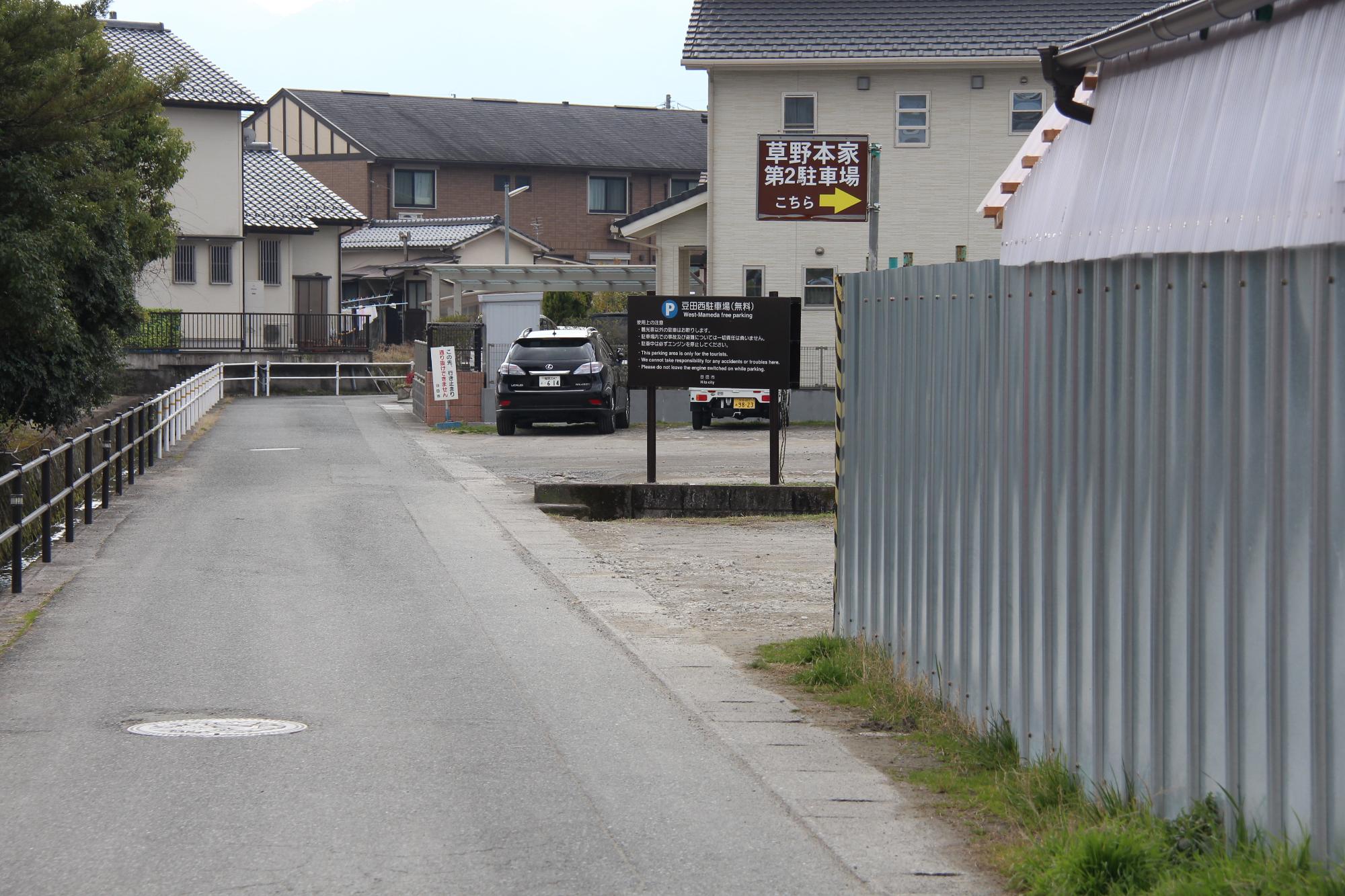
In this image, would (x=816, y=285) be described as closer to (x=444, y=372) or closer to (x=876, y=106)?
(x=876, y=106)

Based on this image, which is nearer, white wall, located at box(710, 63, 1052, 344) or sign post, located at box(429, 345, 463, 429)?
sign post, located at box(429, 345, 463, 429)

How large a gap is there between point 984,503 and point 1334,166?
107 inches

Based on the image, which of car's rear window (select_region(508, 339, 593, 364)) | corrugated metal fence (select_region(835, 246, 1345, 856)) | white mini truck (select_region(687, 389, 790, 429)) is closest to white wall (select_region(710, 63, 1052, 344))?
white mini truck (select_region(687, 389, 790, 429))

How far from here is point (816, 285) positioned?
33.5 metres

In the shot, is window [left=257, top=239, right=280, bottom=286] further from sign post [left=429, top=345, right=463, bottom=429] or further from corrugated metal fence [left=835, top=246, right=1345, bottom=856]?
corrugated metal fence [left=835, top=246, right=1345, bottom=856]

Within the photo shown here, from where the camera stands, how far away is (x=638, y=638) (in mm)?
Result: 9844

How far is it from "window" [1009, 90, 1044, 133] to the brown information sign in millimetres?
16496

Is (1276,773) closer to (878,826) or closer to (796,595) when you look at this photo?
(878,826)

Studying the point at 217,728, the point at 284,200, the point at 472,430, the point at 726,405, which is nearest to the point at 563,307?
the point at 284,200

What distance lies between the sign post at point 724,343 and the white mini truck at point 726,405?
10.7 metres

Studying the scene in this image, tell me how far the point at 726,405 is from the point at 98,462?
45.8 ft

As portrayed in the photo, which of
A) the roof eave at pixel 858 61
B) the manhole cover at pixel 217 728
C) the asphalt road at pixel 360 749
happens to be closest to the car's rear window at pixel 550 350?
the roof eave at pixel 858 61

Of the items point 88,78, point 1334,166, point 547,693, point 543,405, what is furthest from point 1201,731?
point 543,405

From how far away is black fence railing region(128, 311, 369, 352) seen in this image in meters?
44.4
